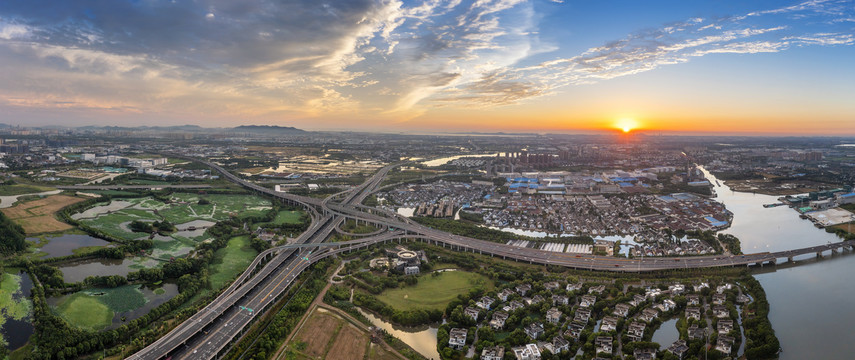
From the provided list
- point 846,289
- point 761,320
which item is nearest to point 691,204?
point 846,289

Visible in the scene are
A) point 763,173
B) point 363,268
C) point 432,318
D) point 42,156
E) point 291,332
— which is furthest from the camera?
point 42,156

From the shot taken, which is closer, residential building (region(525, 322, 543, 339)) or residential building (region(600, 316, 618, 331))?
residential building (region(525, 322, 543, 339))

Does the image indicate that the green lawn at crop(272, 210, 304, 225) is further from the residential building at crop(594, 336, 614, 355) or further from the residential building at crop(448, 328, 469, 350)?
the residential building at crop(594, 336, 614, 355)

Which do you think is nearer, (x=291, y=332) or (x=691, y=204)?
(x=291, y=332)

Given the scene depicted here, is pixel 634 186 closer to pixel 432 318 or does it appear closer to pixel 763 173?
pixel 763 173

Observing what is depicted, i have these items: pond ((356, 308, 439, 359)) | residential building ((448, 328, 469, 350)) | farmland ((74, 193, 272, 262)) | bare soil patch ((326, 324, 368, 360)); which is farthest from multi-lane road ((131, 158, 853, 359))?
residential building ((448, 328, 469, 350))
